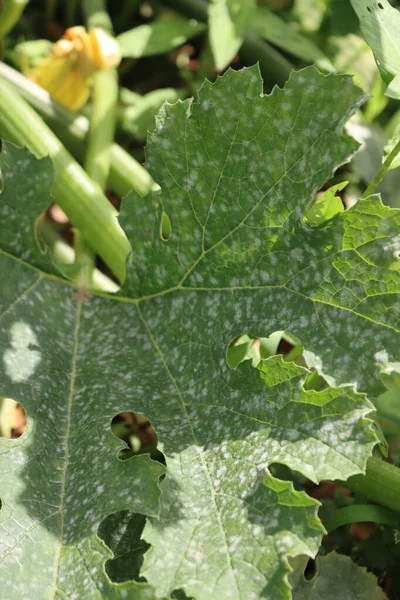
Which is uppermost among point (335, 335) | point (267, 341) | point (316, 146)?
point (316, 146)

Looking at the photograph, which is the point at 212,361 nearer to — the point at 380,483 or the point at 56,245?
the point at 380,483

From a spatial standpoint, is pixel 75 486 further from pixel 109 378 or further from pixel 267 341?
pixel 267 341

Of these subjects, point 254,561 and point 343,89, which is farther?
point 343,89

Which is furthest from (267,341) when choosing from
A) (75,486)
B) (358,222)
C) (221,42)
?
(221,42)

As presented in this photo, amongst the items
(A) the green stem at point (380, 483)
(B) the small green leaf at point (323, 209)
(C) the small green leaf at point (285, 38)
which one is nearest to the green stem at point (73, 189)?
(B) the small green leaf at point (323, 209)

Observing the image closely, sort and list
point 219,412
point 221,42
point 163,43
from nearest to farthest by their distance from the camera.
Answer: point 219,412 → point 221,42 → point 163,43

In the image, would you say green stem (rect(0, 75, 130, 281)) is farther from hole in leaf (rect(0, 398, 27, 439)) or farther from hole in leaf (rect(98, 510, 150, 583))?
hole in leaf (rect(98, 510, 150, 583))

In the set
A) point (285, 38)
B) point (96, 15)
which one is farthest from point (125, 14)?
point (285, 38)
